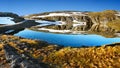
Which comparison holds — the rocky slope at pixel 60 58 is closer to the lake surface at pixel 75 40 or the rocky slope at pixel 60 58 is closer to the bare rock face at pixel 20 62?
the bare rock face at pixel 20 62

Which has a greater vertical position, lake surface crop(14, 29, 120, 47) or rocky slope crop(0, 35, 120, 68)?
rocky slope crop(0, 35, 120, 68)

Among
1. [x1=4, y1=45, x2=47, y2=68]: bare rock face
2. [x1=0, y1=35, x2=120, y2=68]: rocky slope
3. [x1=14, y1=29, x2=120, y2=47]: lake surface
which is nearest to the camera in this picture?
[x1=4, y1=45, x2=47, y2=68]: bare rock face

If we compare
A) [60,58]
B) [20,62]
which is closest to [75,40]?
[60,58]

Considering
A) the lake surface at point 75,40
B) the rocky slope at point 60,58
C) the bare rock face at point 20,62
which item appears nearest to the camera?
the bare rock face at point 20,62

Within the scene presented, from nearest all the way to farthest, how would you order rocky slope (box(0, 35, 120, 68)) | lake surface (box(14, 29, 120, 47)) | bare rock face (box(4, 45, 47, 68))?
bare rock face (box(4, 45, 47, 68)) < rocky slope (box(0, 35, 120, 68)) < lake surface (box(14, 29, 120, 47))

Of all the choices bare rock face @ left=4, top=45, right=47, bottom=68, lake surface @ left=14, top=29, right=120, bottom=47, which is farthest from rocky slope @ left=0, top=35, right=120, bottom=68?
lake surface @ left=14, top=29, right=120, bottom=47

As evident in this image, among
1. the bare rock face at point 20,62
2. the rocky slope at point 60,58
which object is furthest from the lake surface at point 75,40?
the bare rock face at point 20,62

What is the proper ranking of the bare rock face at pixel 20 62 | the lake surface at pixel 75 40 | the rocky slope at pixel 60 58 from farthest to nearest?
the lake surface at pixel 75 40, the rocky slope at pixel 60 58, the bare rock face at pixel 20 62

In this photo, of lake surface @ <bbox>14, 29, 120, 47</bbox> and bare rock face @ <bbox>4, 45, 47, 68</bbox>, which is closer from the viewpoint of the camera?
bare rock face @ <bbox>4, 45, 47, 68</bbox>

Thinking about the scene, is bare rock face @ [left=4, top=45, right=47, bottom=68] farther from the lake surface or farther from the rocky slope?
the lake surface

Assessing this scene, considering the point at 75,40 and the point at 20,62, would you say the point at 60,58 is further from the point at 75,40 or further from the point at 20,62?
the point at 75,40

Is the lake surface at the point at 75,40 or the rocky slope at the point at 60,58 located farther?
the lake surface at the point at 75,40

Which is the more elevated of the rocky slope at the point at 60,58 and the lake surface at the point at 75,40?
the rocky slope at the point at 60,58

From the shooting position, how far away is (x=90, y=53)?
21016 mm
